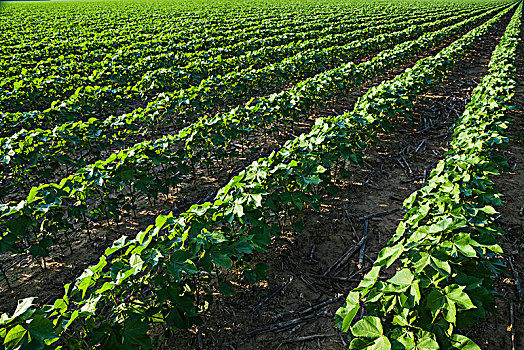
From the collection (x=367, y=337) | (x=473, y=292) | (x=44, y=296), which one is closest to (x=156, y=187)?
(x=44, y=296)

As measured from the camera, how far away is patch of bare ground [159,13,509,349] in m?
2.93

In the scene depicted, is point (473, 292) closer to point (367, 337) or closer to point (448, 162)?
point (367, 337)

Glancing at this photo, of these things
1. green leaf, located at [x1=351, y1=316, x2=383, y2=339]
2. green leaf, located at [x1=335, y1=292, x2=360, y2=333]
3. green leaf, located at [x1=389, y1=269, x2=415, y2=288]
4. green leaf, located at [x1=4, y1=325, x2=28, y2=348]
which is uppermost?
green leaf, located at [x1=4, y1=325, x2=28, y2=348]

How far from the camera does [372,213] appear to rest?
15.0 ft

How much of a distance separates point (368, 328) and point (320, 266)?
69.3 inches

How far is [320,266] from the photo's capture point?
3686mm

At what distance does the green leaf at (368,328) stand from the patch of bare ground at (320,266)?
3.42 ft

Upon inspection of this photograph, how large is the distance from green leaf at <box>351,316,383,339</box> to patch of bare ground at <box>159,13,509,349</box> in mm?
1042

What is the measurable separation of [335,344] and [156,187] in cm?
289

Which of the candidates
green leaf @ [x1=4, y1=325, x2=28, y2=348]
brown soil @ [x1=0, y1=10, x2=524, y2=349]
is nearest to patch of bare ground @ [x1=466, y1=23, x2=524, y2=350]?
brown soil @ [x1=0, y1=10, x2=524, y2=349]

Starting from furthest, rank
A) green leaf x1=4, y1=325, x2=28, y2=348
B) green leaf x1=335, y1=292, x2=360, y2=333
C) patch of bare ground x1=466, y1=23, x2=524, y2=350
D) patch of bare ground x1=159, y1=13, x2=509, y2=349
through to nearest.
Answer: patch of bare ground x1=159, y1=13, x2=509, y2=349 → patch of bare ground x1=466, y1=23, x2=524, y2=350 → green leaf x1=335, y1=292, x2=360, y2=333 → green leaf x1=4, y1=325, x2=28, y2=348

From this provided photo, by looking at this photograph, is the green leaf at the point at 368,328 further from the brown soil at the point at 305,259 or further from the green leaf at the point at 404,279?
the brown soil at the point at 305,259

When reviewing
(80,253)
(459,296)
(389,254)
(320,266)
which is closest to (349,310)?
(389,254)

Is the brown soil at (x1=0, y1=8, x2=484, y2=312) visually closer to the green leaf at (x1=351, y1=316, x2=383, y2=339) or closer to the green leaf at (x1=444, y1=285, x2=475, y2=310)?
the green leaf at (x1=351, y1=316, x2=383, y2=339)
